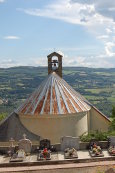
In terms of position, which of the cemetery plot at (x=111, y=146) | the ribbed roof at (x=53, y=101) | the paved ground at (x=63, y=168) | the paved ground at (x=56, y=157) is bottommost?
the paved ground at (x=63, y=168)

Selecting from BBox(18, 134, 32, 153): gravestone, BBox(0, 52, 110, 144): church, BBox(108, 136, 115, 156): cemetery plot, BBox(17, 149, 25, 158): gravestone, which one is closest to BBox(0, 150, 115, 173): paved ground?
BBox(17, 149, 25, 158): gravestone

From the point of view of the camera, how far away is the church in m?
32.5

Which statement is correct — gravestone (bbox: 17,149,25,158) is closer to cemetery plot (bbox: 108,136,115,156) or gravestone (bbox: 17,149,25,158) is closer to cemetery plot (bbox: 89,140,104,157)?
cemetery plot (bbox: 89,140,104,157)

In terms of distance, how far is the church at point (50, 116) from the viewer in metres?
32.5

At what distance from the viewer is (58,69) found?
128ft

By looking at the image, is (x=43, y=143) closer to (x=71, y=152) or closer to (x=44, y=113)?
(x=71, y=152)

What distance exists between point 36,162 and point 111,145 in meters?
7.49

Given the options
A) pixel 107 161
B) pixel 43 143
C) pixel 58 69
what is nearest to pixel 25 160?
pixel 43 143

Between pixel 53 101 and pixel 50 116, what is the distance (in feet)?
6.71

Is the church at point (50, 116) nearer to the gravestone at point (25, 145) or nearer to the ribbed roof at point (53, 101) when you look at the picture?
the ribbed roof at point (53, 101)

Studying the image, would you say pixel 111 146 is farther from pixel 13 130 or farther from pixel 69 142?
pixel 13 130

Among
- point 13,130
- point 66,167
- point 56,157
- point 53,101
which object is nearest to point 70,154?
point 56,157

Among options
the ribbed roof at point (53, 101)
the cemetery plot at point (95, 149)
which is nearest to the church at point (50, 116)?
the ribbed roof at point (53, 101)

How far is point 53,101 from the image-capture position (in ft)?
110
